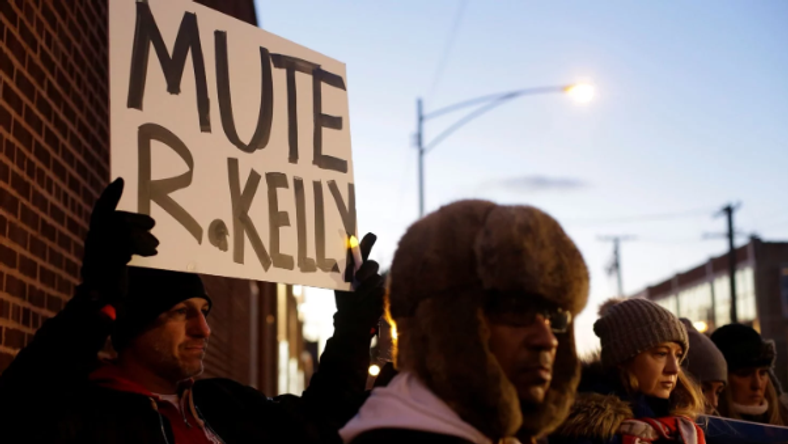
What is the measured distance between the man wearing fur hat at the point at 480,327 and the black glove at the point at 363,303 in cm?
117

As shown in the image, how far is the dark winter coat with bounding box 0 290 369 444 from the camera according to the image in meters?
2.61

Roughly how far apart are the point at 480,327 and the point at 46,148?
7.81 feet

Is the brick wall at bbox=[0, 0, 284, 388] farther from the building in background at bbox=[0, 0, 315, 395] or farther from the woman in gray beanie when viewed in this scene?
the woman in gray beanie

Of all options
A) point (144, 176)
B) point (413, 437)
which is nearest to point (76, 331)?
point (144, 176)

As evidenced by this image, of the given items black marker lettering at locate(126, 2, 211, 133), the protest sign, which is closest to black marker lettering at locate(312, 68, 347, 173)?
black marker lettering at locate(126, 2, 211, 133)

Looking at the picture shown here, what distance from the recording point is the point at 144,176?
289 cm

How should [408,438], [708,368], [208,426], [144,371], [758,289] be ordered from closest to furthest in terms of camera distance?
[408,438] → [144,371] → [208,426] → [708,368] → [758,289]

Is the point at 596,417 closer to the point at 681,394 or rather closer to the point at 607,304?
the point at 681,394

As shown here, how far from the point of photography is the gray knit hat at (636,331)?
3564mm

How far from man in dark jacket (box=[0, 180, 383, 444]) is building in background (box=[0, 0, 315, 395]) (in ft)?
1.47

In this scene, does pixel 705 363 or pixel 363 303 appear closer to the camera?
pixel 363 303

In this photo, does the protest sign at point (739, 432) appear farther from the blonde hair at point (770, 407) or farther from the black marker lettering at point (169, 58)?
the black marker lettering at point (169, 58)

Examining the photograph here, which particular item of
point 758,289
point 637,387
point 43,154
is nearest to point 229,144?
point 43,154

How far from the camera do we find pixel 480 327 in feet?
7.00
